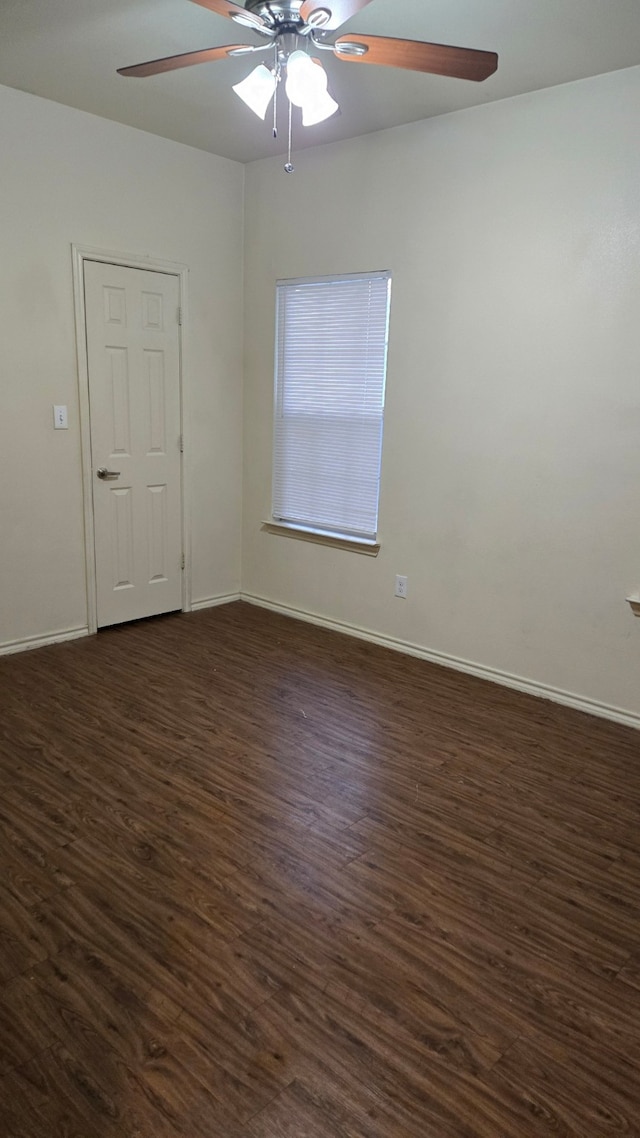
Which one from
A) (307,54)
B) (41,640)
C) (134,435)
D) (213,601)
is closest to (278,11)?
(307,54)

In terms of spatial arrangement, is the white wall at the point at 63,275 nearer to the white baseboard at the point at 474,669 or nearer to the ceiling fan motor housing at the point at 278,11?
the white baseboard at the point at 474,669

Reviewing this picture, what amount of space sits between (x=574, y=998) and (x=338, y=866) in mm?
720

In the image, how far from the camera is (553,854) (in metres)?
2.20

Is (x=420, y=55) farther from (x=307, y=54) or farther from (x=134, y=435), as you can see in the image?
(x=134, y=435)

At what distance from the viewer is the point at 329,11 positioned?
182cm

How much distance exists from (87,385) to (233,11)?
2.11 metres

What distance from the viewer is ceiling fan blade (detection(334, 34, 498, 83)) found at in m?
1.87

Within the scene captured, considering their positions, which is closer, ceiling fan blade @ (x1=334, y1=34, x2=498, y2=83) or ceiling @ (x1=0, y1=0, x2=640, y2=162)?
ceiling fan blade @ (x1=334, y1=34, x2=498, y2=83)

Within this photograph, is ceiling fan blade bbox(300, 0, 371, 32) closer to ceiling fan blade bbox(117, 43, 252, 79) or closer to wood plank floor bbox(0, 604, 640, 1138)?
ceiling fan blade bbox(117, 43, 252, 79)

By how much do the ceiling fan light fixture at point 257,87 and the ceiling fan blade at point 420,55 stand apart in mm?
292

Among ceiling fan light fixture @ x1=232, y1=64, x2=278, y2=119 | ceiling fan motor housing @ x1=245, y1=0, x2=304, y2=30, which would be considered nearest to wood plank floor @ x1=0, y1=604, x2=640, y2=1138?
ceiling fan light fixture @ x1=232, y1=64, x2=278, y2=119

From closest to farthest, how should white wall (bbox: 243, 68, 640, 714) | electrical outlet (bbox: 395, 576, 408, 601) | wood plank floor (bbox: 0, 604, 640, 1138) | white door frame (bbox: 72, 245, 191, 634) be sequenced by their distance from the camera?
wood plank floor (bbox: 0, 604, 640, 1138) < white wall (bbox: 243, 68, 640, 714) < white door frame (bbox: 72, 245, 191, 634) < electrical outlet (bbox: 395, 576, 408, 601)

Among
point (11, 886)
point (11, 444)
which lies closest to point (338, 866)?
point (11, 886)

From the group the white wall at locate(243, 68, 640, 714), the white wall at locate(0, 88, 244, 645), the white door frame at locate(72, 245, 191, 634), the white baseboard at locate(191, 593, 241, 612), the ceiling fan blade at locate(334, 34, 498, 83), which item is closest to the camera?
the ceiling fan blade at locate(334, 34, 498, 83)
